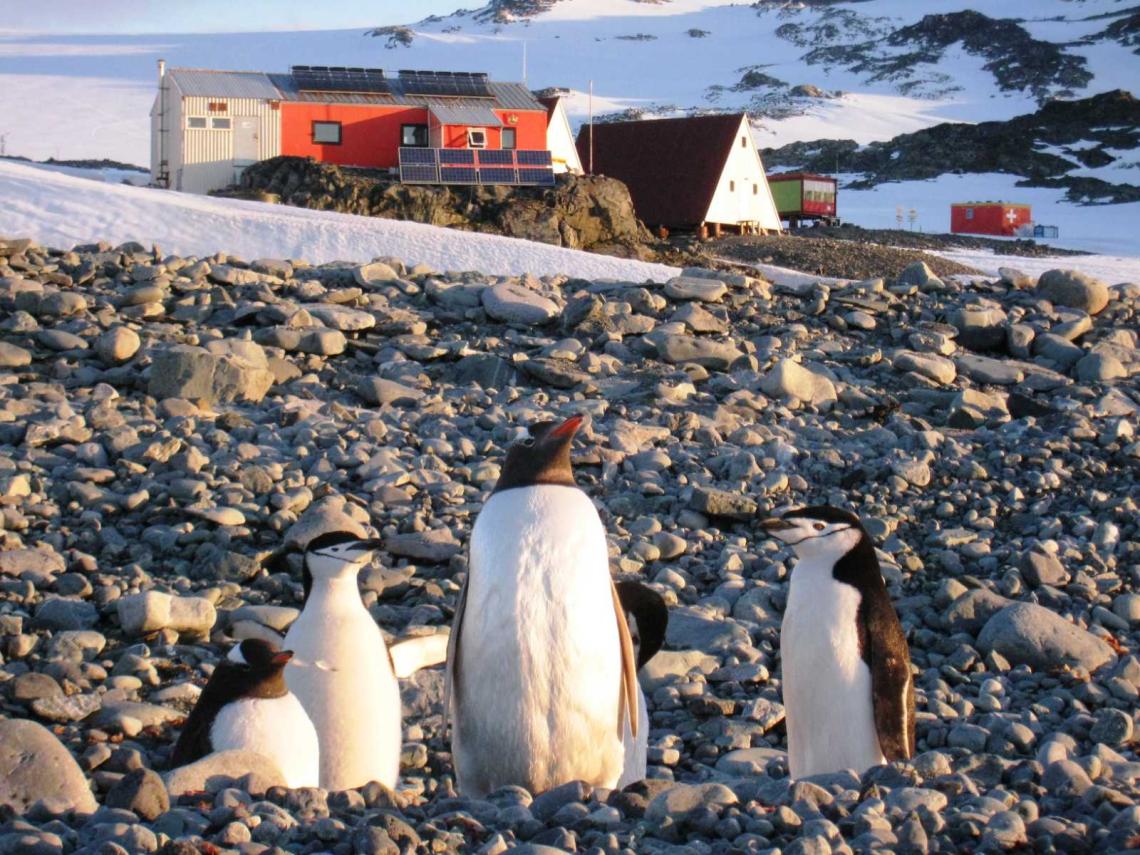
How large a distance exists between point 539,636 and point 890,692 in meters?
1.33

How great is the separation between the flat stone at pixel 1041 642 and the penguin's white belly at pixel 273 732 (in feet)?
9.33

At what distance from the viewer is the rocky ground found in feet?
9.11

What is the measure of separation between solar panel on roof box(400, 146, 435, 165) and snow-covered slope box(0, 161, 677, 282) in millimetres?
8324

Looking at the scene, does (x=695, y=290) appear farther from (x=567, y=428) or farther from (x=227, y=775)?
(x=227, y=775)

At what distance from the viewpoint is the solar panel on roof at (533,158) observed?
889 inches

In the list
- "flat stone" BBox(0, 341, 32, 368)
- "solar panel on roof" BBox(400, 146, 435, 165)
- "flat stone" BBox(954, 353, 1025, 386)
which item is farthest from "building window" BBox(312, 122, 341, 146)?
"flat stone" BBox(954, 353, 1025, 386)

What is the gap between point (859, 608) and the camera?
177 inches

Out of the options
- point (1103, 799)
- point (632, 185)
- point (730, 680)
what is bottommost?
point (730, 680)

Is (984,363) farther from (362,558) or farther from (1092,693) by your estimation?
(362,558)

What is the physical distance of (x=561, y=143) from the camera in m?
26.8

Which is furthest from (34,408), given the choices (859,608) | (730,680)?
(859,608)

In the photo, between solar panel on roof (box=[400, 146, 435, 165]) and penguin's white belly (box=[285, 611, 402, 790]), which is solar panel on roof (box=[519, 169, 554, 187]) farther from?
penguin's white belly (box=[285, 611, 402, 790])

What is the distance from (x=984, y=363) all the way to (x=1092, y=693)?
13.9ft

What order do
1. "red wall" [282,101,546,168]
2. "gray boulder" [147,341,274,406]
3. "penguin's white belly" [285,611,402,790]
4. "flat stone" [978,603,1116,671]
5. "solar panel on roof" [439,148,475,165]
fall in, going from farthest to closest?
"red wall" [282,101,546,168] → "solar panel on roof" [439,148,475,165] → "gray boulder" [147,341,274,406] → "flat stone" [978,603,1116,671] → "penguin's white belly" [285,611,402,790]
